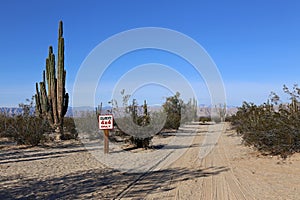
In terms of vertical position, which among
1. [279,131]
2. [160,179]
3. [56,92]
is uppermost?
[56,92]

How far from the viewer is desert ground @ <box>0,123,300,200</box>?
24.2 ft

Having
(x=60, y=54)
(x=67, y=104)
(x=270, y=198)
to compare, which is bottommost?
(x=270, y=198)

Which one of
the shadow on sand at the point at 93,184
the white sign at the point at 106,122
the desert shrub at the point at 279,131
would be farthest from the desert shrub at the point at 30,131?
the desert shrub at the point at 279,131

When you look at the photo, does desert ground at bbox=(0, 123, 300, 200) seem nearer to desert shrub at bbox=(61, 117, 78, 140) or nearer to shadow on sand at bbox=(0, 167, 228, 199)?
shadow on sand at bbox=(0, 167, 228, 199)

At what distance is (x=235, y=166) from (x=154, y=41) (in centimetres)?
847

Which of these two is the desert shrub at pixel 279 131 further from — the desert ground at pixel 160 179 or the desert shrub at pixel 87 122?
the desert shrub at pixel 87 122

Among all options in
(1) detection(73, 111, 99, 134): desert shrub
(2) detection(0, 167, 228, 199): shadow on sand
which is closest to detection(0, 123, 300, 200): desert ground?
(2) detection(0, 167, 228, 199): shadow on sand

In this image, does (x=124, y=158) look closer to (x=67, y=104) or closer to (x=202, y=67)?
(x=202, y=67)

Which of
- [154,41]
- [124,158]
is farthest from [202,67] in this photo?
[124,158]

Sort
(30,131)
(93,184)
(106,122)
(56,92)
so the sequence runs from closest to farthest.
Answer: (93,184) → (106,122) → (30,131) → (56,92)

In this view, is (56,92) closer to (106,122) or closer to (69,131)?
(69,131)

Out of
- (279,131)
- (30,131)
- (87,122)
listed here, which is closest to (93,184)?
(279,131)

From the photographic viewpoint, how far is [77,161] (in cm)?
1257

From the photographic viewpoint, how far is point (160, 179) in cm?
902
